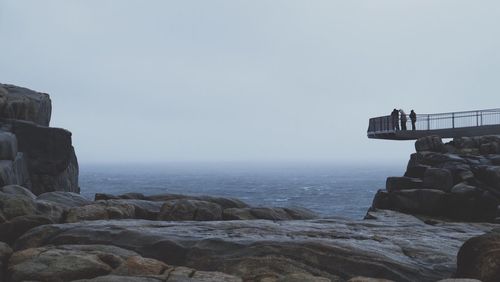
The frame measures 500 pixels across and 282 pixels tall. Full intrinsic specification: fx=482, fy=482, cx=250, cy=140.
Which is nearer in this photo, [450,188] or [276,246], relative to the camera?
[276,246]

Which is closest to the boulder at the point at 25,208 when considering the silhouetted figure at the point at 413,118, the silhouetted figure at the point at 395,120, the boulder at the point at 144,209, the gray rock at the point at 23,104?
the boulder at the point at 144,209

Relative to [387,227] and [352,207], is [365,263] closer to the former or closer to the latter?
[387,227]

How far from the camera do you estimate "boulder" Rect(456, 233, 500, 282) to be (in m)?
10.0

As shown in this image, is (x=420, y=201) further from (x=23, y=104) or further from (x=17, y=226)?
(x=23, y=104)

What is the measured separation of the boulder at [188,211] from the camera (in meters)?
17.8

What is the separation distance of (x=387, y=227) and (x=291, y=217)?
4.43m

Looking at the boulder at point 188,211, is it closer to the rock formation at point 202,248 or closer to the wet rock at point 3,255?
the rock formation at point 202,248

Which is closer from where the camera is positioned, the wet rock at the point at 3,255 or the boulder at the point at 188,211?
the wet rock at the point at 3,255

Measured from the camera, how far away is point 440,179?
97.9 feet

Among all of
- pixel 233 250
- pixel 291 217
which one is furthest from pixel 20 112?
pixel 233 250

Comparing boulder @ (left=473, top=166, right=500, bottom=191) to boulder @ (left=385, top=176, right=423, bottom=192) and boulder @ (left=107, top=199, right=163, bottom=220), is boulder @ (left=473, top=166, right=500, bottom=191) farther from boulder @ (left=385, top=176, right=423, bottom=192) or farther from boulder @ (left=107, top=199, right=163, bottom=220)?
boulder @ (left=107, top=199, right=163, bottom=220)

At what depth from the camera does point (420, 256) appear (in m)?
12.5

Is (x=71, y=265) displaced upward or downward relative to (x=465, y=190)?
downward

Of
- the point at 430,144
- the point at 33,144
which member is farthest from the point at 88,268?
the point at 430,144
